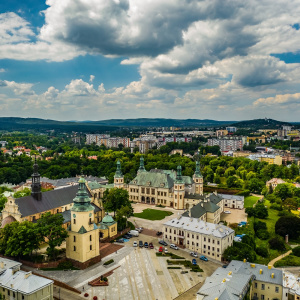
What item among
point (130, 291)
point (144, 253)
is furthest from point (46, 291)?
point (144, 253)

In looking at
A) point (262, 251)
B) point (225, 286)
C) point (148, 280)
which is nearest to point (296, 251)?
point (262, 251)

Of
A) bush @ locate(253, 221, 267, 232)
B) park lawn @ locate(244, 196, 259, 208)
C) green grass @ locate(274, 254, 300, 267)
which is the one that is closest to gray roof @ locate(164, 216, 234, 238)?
green grass @ locate(274, 254, 300, 267)

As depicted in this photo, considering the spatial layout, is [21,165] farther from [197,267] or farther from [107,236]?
[197,267]

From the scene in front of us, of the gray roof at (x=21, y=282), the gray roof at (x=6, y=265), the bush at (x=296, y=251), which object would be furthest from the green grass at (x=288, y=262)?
the gray roof at (x=6, y=265)

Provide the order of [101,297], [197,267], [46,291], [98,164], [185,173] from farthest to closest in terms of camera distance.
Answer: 1. [98,164]
2. [185,173]
3. [197,267]
4. [101,297]
5. [46,291]

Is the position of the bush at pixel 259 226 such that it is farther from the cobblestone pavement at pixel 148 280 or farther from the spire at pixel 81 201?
the spire at pixel 81 201

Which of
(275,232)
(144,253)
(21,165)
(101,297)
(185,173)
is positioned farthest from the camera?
(21,165)

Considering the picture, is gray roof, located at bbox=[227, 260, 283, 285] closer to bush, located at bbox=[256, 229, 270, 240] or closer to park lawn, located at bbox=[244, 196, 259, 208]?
bush, located at bbox=[256, 229, 270, 240]
